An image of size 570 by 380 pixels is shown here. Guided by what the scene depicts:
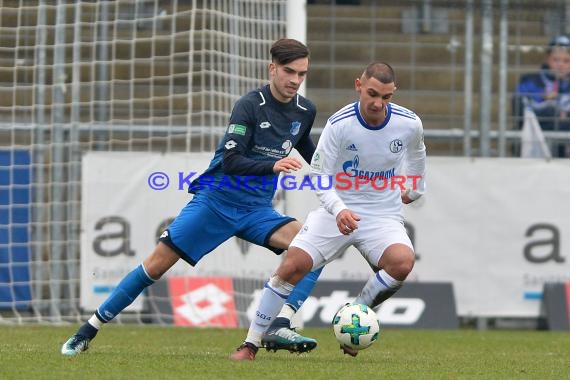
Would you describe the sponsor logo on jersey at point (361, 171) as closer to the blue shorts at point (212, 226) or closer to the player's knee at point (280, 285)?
the blue shorts at point (212, 226)

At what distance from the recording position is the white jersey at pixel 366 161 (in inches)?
311

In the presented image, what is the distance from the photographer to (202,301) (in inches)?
486

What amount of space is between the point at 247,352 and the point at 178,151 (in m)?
5.29

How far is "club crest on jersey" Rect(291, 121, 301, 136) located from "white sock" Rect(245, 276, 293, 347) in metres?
0.97

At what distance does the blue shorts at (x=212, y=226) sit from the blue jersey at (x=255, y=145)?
0.24ft

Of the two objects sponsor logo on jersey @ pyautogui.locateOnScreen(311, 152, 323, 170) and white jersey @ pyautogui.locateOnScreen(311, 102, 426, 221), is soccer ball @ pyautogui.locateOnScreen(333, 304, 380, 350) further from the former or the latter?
sponsor logo on jersey @ pyautogui.locateOnScreen(311, 152, 323, 170)

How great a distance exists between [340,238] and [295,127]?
0.78 metres

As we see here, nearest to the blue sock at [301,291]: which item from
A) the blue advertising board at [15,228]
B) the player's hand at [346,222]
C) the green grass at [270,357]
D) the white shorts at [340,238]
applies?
the white shorts at [340,238]

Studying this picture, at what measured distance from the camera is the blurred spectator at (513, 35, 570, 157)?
13320mm

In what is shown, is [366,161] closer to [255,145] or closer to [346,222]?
[346,222]

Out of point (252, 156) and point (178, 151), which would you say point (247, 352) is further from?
point (178, 151)

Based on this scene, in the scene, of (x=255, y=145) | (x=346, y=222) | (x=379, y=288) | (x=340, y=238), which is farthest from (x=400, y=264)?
(x=255, y=145)

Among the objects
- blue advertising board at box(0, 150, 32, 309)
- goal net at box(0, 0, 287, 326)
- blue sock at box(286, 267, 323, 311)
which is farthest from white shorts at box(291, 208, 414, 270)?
blue advertising board at box(0, 150, 32, 309)

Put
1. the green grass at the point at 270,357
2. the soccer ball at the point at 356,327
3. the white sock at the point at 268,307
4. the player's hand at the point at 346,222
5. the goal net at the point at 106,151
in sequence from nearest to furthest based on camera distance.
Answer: the green grass at the point at 270,357 → the player's hand at the point at 346,222 → the soccer ball at the point at 356,327 → the white sock at the point at 268,307 → the goal net at the point at 106,151
